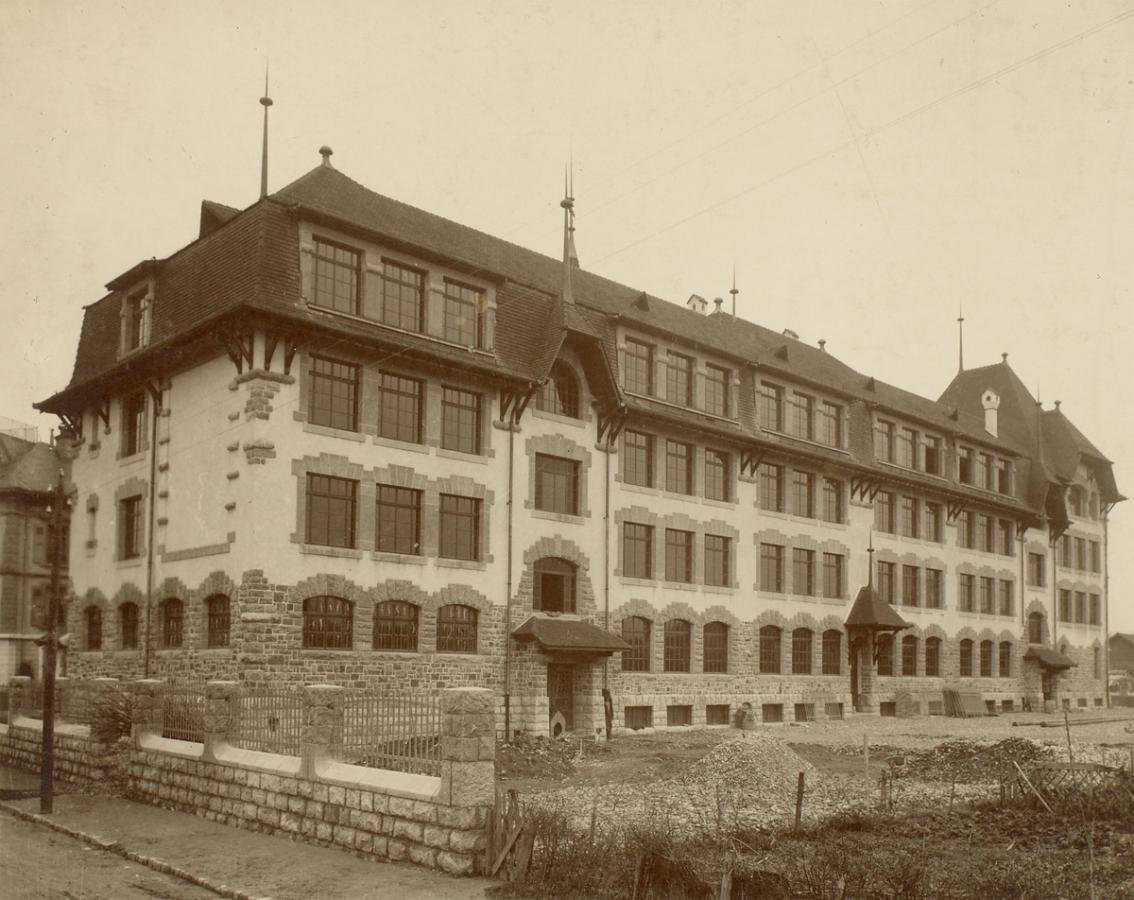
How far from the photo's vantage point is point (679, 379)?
33562 mm

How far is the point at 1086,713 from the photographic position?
153 ft

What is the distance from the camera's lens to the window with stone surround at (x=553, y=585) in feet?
94.8

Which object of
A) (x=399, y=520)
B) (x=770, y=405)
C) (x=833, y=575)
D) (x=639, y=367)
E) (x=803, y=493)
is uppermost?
(x=639, y=367)

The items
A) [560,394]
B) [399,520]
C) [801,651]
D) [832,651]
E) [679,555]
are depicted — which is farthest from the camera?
[832,651]

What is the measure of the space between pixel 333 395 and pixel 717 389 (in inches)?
530

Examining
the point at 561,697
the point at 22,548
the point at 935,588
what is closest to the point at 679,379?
the point at 561,697

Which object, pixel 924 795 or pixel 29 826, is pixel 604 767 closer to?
pixel 924 795

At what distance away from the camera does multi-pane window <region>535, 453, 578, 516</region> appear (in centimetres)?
2923

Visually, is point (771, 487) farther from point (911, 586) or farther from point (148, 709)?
point (148, 709)

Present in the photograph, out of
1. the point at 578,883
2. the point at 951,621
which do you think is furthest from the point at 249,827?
the point at 951,621

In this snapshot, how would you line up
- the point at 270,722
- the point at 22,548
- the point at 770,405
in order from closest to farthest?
the point at 270,722
the point at 770,405
the point at 22,548

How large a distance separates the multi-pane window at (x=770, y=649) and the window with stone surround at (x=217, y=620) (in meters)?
17.2

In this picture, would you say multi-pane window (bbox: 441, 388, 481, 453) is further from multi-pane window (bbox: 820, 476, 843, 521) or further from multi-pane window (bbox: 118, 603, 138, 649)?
multi-pane window (bbox: 820, 476, 843, 521)

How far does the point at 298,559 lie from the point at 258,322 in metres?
4.85
